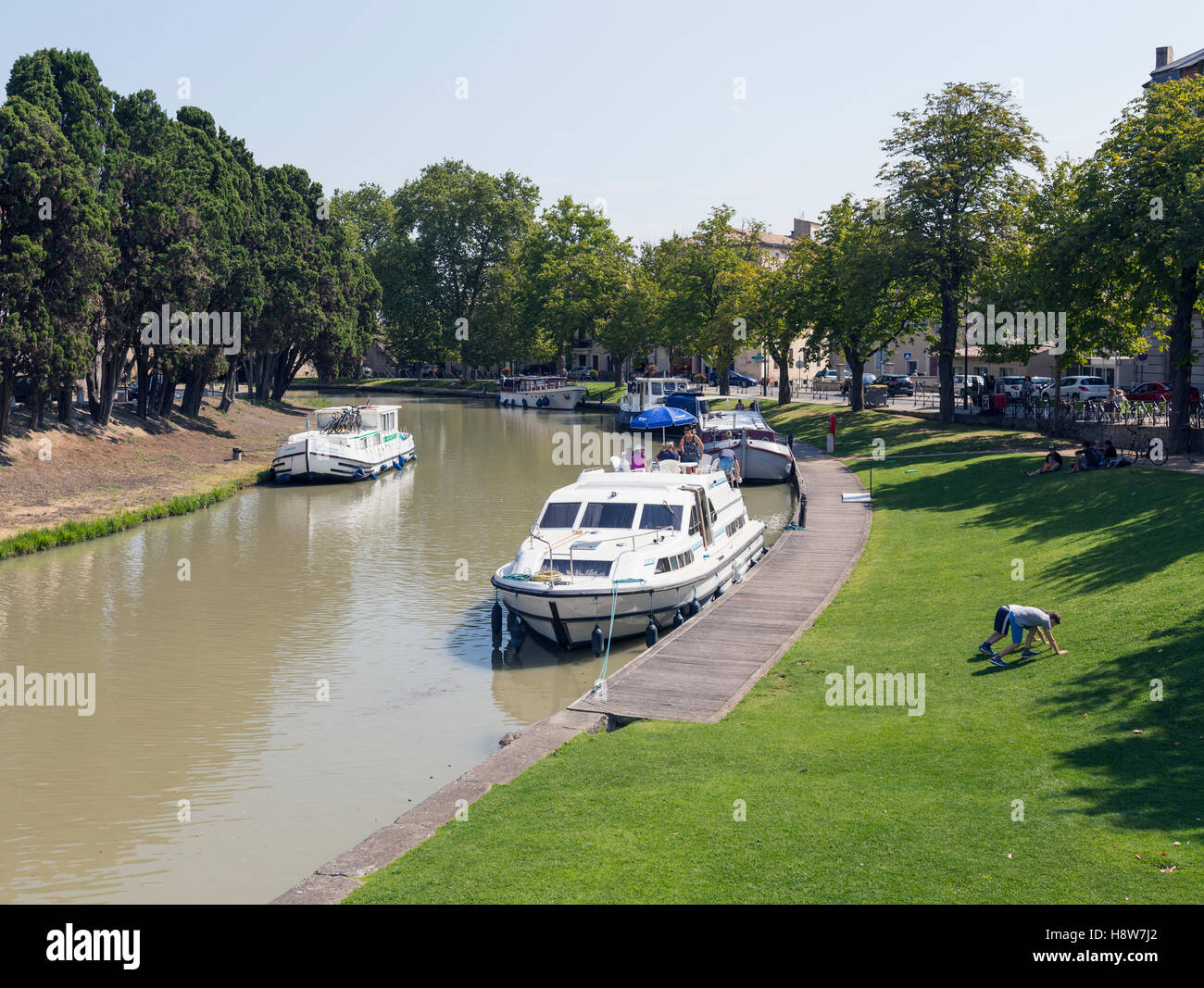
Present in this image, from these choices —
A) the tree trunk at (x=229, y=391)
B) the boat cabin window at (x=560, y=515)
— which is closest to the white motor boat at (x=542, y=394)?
the tree trunk at (x=229, y=391)

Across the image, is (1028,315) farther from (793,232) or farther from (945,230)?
(793,232)

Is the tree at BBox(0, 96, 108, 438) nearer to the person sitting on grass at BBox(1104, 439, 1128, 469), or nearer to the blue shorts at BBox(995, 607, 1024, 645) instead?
the blue shorts at BBox(995, 607, 1024, 645)

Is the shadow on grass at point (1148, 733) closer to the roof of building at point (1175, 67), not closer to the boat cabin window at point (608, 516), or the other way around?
the boat cabin window at point (608, 516)

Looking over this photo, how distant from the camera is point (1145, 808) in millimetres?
11242

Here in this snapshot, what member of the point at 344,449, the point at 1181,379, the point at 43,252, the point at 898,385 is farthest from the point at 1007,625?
the point at 898,385

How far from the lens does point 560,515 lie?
83.6 feet

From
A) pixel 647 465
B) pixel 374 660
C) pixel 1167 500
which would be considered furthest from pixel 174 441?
pixel 1167 500

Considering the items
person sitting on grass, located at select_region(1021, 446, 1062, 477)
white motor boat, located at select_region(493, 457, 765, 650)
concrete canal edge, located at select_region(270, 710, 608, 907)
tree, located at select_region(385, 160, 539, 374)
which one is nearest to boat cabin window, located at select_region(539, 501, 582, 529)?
white motor boat, located at select_region(493, 457, 765, 650)

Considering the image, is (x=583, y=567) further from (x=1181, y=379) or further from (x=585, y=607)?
(x=1181, y=379)

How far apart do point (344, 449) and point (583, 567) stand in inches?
1206

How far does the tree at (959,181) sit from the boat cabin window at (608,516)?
33.5 metres

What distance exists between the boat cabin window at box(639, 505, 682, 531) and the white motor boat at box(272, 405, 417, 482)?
28.8 m

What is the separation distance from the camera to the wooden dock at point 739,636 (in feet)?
55.4

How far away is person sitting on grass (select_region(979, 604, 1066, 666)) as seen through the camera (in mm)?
17219
